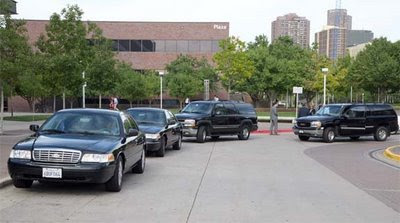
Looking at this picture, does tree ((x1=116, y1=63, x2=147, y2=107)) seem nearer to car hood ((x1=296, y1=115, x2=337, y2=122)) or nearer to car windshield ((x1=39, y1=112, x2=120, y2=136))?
car hood ((x1=296, y1=115, x2=337, y2=122))

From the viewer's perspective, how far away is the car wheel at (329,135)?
24.0 m

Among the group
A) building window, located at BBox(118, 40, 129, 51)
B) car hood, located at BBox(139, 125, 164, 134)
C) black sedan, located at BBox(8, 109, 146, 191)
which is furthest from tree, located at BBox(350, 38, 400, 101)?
black sedan, located at BBox(8, 109, 146, 191)

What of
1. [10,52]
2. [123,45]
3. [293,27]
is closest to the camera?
[10,52]

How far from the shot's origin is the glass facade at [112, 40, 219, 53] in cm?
7206

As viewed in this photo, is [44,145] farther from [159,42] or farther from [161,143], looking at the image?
[159,42]

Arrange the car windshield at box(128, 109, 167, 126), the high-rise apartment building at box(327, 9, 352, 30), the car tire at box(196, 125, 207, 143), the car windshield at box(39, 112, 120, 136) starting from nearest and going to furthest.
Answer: the car windshield at box(39, 112, 120, 136), the car windshield at box(128, 109, 167, 126), the car tire at box(196, 125, 207, 143), the high-rise apartment building at box(327, 9, 352, 30)

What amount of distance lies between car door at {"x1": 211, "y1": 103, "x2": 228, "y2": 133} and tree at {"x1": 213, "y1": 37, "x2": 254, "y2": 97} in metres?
32.3

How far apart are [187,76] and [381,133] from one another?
125ft

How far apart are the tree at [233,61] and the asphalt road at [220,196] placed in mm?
40333

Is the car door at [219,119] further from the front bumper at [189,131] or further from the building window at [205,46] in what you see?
the building window at [205,46]

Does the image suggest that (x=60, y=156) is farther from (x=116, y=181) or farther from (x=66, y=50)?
(x=66, y=50)

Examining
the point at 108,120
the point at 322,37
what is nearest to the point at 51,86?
the point at 108,120

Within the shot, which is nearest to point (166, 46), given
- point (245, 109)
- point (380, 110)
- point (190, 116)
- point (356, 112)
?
point (245, 109)

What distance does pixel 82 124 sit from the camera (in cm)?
1041
